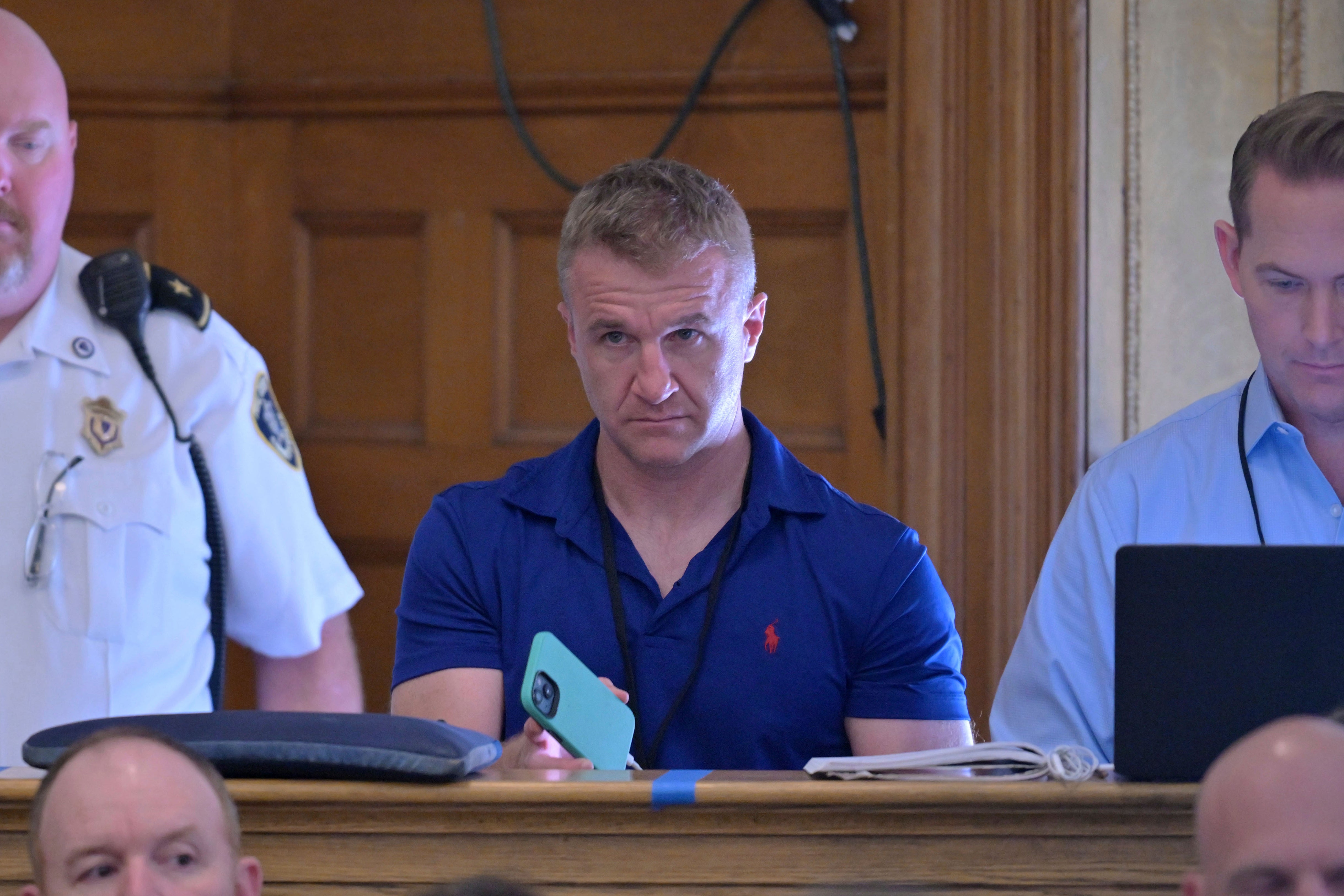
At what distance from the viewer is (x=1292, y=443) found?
1709mm

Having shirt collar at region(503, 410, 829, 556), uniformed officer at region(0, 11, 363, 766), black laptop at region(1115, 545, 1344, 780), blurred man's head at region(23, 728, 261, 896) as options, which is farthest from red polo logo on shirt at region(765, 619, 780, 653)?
uniformed officer at region(0, 11, 363, 766)

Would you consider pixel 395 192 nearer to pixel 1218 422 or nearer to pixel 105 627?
pixel 105 627

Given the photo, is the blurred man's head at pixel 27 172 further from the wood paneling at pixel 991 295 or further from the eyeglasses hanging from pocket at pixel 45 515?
the wood paneling at pixel 991 295

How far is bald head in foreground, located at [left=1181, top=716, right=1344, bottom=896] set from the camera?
3.12 ft

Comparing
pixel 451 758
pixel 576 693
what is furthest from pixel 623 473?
pixel 451 758

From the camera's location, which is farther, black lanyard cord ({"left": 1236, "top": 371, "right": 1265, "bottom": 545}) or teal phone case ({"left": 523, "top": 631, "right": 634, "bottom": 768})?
black lanyard cord ({"left": 1236, "top": 371, "right": 1265, "bottom": 545})

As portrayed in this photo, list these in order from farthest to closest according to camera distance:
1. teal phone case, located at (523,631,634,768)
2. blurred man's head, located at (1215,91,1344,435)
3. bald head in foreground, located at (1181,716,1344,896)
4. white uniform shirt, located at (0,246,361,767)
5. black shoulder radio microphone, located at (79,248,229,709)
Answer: black shoulder radio microphone, located at (79,248,229,709)
white uniform shirt, located at (0,246,361,767)
blurred man's head, located at (1215,91,1344,435)
teal phone case, located at (523,631,634,768)
bald head in foreground, located at (1181,716,1344,896)

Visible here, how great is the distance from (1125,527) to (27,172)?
1.52 meters

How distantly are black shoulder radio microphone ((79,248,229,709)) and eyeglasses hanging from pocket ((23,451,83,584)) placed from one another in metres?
0.16

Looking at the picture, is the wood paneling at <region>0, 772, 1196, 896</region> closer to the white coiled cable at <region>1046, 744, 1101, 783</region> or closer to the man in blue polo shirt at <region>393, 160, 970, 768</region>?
the white coiled cable at <region>1046, 744, 1101, 783</region>

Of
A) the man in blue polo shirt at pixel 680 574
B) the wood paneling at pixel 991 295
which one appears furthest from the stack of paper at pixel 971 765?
the wood paneling at pixel 991 295

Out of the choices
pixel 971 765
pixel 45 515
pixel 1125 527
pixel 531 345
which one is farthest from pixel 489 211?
pixel 971 765

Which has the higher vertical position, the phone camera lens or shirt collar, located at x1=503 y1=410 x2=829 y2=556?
shirt collar, located at x1=503 y1=410 x2=829 y2=556

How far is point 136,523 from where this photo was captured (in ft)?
6.95
